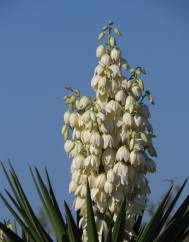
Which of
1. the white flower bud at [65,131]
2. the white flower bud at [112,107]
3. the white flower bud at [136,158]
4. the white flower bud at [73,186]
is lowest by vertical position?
the white flower bud at [73,186]

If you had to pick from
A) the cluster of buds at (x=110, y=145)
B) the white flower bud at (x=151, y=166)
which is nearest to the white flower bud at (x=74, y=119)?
the cluster of buds at (x=110, y=145)

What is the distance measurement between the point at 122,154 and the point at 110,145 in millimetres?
114

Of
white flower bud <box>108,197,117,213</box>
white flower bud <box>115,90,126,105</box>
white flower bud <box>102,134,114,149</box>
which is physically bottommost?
white flower bud <box>108,197,117,213</box>

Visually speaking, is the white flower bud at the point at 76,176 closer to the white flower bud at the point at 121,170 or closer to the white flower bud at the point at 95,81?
the white flower bud at the point at 121,170

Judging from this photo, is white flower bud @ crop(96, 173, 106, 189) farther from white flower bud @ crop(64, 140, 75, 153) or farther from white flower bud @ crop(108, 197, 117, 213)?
white flower bud @ crop(64, 140, 75, 153)

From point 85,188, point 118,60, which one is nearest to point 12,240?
point 85,188

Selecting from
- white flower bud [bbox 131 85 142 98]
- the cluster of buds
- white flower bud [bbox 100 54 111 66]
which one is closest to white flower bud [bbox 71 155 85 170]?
the cluster of buds

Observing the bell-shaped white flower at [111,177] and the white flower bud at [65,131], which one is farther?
the white flower bud at [65,131]

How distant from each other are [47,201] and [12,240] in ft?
1.22

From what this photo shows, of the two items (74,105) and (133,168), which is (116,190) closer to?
(133,168)

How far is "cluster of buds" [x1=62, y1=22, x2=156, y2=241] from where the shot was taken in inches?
205

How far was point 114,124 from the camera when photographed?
5.32 metres

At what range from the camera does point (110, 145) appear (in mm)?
5227

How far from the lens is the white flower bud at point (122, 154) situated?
16.9 feet
